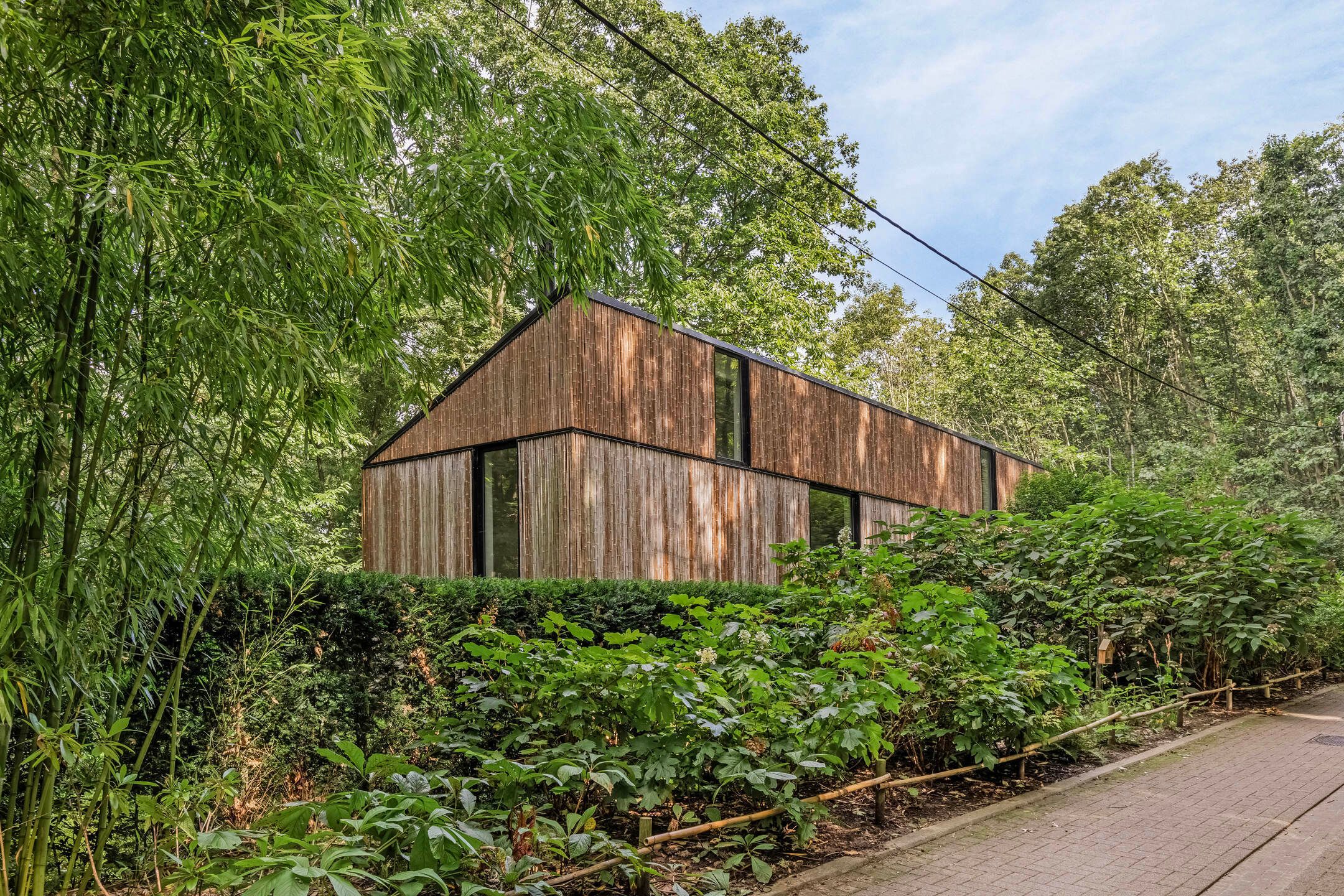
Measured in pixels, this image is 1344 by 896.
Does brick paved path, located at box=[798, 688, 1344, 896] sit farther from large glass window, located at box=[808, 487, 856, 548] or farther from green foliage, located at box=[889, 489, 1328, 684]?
large glass window, located at box=[808, 487, 856, 548]

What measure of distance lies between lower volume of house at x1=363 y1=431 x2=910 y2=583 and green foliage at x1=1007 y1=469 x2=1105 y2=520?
4.56m

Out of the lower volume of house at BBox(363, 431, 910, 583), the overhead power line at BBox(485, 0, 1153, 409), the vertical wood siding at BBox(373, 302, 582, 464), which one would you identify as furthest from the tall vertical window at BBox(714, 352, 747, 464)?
the overhead power line at BBox(485, 0, 1153, 409)

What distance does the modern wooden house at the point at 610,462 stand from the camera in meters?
8.34

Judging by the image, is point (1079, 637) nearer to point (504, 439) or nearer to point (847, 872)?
point (847, 872)

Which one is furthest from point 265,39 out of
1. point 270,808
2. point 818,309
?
point 818,309

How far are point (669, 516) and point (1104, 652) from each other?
169 inches

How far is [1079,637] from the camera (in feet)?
24.5

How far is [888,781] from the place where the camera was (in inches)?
155

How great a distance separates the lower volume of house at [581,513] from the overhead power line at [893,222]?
3251 mm

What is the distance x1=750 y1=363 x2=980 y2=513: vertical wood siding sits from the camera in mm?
10516

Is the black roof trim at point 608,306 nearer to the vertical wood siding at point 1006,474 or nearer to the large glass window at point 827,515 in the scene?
the large glass window at point 827,515

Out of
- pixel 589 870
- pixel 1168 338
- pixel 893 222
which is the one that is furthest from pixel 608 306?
pixel 1168 338

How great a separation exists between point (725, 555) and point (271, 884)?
8.04m

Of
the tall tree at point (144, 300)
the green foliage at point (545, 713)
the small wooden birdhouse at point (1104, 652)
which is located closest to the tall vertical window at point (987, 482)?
the small wooden birdhouse at point (1104, 652)
